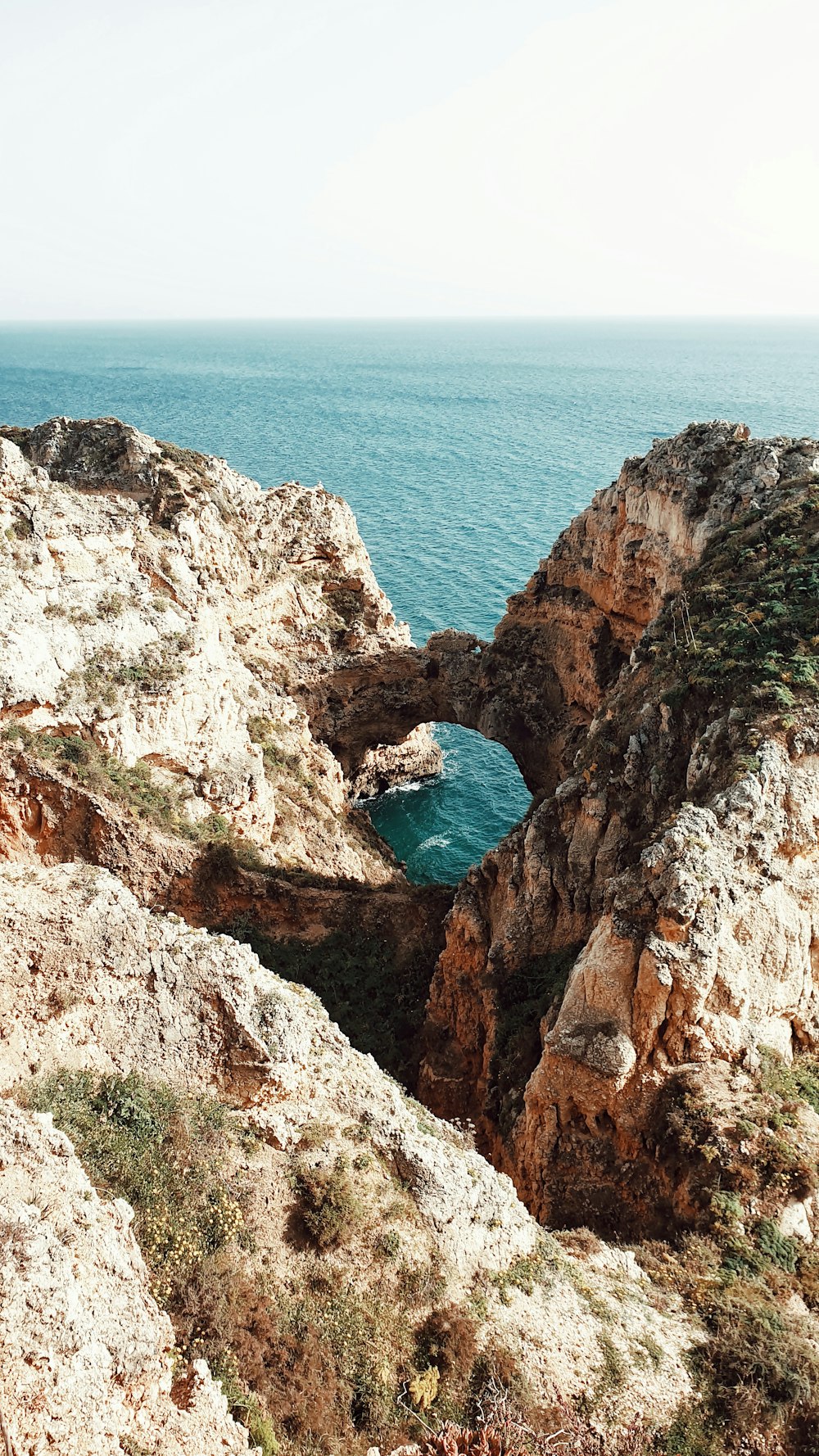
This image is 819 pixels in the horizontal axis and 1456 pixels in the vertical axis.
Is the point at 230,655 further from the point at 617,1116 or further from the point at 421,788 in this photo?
the point at 617,1116

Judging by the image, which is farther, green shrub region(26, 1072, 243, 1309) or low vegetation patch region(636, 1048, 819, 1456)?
low vegetation patch region(636, 1048, 819, 1456)

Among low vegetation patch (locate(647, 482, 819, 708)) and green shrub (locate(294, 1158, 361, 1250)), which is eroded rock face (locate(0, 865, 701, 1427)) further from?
low vegetation patch (locate(647, 482, 819, 708))

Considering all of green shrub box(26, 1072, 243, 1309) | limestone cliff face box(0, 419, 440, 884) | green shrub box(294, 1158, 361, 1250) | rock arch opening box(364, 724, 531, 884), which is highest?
limestone cliff face box(0, 419, 440, 884)

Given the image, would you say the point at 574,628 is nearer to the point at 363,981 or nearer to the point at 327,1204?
the point at 363,981

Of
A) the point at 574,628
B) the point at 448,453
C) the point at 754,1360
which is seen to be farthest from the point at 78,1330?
the point at 448,453

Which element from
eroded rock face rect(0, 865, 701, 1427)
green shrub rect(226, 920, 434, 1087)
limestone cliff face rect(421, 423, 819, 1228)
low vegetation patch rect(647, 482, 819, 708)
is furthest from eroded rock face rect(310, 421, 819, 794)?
eroded rock face rect(0, 865, 701, 1427)

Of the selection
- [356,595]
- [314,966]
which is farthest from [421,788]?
[314,966]
